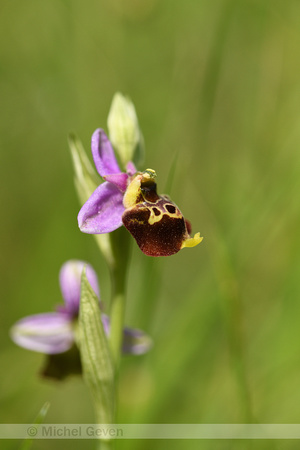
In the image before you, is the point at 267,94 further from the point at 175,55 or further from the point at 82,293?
the point at 82,293

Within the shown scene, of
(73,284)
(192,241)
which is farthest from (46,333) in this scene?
(192,241)

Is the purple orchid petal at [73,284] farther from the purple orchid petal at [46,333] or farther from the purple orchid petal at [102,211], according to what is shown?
the purple orchid petal at [102,211]

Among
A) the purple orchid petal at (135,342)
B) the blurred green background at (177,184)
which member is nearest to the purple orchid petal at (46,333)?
the purple orchid petal at (135,342)

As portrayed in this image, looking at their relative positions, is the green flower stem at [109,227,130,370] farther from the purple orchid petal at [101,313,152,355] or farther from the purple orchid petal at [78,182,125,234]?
the purple orchid petal at [101,313,152,355]

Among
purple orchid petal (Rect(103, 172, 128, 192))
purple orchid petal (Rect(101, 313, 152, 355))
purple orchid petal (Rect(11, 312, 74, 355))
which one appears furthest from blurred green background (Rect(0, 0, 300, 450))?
purple orchid petal (Rect(103, 172, 128, 192))

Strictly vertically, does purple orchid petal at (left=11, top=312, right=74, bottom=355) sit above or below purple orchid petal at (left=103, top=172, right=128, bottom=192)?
below

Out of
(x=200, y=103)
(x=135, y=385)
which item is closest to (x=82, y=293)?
(x=135, y=385)
